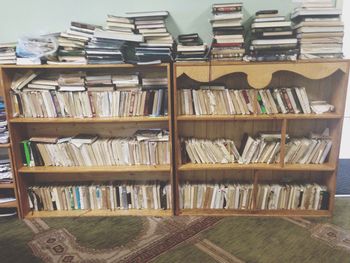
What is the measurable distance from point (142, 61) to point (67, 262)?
1476 millimetres

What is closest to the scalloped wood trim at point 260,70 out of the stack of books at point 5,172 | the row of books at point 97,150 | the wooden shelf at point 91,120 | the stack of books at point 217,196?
the wooden shelf at point 91,120

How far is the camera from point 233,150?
248 centimetres

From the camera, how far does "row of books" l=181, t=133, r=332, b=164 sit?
7.98 feet

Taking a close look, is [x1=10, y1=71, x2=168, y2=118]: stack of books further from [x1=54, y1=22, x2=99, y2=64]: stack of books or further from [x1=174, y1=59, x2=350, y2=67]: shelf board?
[x1=174, y1=59, x2=350, y2=67]: shelf board

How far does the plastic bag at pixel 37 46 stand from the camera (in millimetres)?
2291

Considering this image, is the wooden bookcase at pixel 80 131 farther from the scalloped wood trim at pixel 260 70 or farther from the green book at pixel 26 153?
the scalloped wood trim at pixel 260 70

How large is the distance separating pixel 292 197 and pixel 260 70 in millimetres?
1095

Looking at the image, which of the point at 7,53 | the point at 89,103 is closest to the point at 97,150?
the point at 89,103

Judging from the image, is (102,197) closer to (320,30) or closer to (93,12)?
(93,12)

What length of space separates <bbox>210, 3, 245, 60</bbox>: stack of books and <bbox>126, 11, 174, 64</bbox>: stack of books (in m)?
0.34

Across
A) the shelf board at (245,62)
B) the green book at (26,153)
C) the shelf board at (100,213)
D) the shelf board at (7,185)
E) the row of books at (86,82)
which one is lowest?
the shelf board at (100,213)

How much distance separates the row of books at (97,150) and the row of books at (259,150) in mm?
237

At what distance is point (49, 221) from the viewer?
254 centimetres

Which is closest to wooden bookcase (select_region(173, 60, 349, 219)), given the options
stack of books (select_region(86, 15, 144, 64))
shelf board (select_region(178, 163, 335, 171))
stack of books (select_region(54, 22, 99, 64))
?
shelf board (select_region(178, 163, 335, 171))
